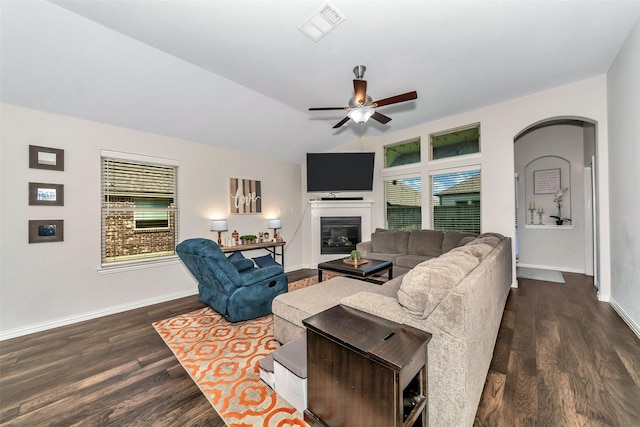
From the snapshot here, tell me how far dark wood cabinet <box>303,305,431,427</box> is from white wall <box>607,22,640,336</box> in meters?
3.00

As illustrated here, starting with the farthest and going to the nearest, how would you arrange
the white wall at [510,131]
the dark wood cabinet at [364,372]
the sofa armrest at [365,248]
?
the sofa armrest at [365,248]
the white wall at [510,131]
the dark wood cabinet at [364,372]

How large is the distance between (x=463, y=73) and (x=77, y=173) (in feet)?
17.0

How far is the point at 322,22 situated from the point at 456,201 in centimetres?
398

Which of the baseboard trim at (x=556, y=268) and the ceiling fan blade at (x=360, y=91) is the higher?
the ceiling fan blade at (x=360, y=91)

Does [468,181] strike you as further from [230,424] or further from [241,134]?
[230,424]

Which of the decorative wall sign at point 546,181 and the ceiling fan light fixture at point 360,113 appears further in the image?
the decorative wall sign at point 546,181

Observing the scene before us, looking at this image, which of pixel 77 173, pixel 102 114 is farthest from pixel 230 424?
pixel 102 114

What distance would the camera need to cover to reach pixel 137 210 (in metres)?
3.79

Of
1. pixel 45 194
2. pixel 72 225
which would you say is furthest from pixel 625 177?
pixel 45 194

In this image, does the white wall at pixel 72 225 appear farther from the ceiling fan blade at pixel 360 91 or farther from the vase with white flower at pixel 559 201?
the vase with white flower at pixel 559 201

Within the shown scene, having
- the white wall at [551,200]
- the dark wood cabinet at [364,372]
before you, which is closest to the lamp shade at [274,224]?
the dark wood cabinet at [364,372]

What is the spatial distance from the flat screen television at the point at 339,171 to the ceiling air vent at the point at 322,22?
3045mm

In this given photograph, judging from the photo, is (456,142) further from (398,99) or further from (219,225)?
(219,225)

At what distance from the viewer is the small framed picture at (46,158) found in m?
2.89
